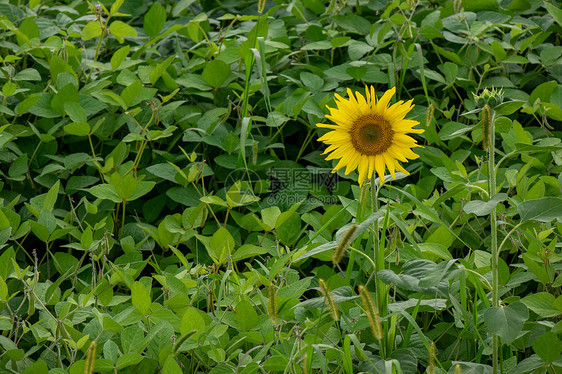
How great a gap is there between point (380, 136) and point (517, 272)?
510 mm

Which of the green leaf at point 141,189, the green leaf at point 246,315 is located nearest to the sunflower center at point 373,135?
the green leaf at point 246,315

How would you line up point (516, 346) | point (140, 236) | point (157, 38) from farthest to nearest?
point (157, 38), point (140, 236), point (516, 346)

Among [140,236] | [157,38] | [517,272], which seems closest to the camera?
[517,272]

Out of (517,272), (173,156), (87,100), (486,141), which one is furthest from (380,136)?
(87,100)

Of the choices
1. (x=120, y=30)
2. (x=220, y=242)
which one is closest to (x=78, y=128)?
(x=120, y=30)

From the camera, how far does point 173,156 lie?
186 centimetres

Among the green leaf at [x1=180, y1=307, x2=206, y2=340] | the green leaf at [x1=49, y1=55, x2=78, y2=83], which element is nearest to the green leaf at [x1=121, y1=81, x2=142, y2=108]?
the green leaf at [x1=49, y1=55, x2=78, y2=83]

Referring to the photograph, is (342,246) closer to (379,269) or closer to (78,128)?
(379,269)

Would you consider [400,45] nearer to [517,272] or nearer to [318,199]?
[318,199]

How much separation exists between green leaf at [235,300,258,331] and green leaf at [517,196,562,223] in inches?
23.0

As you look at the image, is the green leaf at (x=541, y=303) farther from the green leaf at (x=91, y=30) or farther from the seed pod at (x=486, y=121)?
the green leaf at (x=91, y=30)

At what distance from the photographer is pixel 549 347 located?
1.24m

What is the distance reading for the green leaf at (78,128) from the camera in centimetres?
177

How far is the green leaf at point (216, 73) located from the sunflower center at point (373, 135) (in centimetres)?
78
